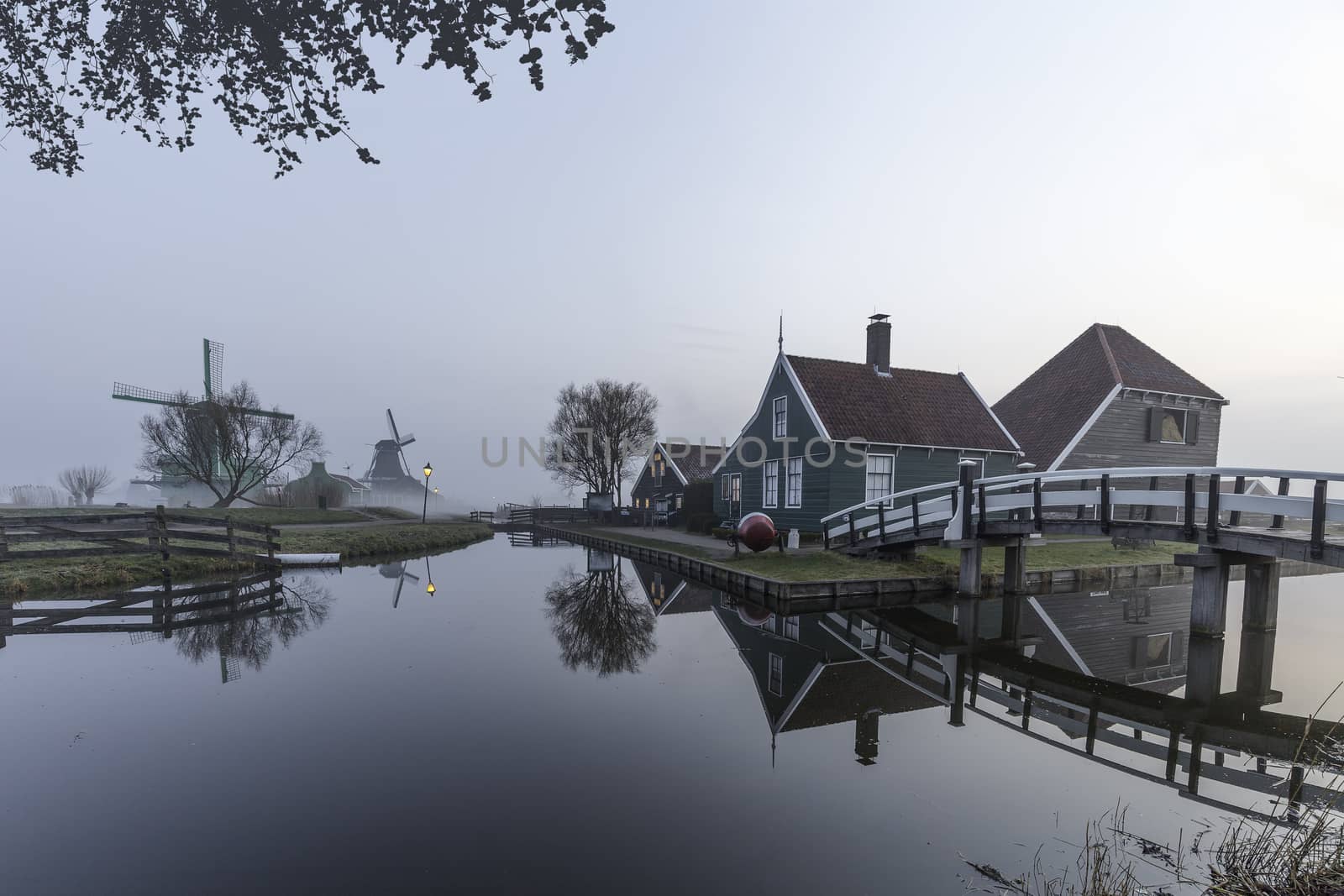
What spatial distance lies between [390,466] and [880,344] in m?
77.1

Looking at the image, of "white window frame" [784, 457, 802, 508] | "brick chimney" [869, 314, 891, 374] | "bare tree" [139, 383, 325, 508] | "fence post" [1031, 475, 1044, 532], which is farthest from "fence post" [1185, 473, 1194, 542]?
"bare tree" [139, 383, 325, 508]

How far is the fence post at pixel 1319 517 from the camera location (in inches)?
358

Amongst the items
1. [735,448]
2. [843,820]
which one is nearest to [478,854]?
[843,820]

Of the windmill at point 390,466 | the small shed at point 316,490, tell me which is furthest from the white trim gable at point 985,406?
the windmill at point 390,466

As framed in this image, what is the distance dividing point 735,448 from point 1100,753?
72.3 feet

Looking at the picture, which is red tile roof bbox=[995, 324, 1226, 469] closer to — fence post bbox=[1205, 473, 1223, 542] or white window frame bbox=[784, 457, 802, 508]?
white window frame bbox=[784, 457, 802, 508]

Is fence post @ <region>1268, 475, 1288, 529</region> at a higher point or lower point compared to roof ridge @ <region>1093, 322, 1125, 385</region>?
lower

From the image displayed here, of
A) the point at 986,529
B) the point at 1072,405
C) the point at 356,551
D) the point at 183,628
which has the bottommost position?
the point at 356,551

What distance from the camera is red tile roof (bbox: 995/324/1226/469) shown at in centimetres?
2485

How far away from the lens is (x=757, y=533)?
18.4m

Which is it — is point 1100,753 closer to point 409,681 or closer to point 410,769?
point 410,769

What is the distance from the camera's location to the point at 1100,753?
6578 millimetres

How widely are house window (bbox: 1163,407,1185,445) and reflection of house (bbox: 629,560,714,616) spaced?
21.2m

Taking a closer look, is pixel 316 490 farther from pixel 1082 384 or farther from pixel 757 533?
pixel 1082 384
